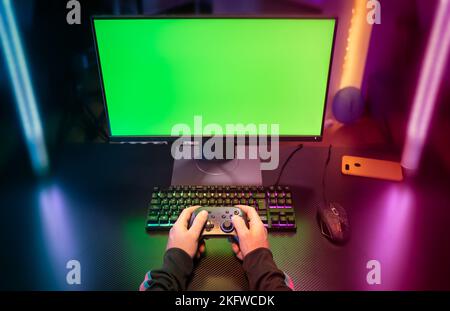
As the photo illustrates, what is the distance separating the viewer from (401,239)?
101 cm

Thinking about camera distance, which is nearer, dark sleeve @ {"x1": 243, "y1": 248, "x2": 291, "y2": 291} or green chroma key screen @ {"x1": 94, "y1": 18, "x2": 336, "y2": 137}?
dark sleeve @ {"x1": 243, "y1": 248, "x2": 291, "y2": 291}

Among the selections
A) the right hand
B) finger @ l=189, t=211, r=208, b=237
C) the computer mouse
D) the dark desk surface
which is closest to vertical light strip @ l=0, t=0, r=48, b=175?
the dark desk surface

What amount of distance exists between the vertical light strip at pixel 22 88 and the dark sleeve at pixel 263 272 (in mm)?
697

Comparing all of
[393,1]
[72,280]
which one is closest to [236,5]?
[393,1]

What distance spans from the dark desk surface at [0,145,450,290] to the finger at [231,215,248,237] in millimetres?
58

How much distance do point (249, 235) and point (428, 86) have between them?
686 mm

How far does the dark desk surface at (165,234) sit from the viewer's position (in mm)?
933

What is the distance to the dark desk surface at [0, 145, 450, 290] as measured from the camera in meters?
0.93

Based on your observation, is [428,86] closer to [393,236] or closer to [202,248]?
[393,236]

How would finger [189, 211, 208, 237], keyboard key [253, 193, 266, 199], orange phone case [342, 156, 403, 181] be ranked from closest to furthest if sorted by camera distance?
finger [189, 211, 208, 237], keyboard key [253, 193, 266, 199], orange phone case [342, 156, 403, 181]

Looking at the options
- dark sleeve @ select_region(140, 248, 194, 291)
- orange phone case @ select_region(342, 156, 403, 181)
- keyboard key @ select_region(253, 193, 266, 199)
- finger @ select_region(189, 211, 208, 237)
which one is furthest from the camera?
orange phone case @ select_region(342, 156, 403, 181)

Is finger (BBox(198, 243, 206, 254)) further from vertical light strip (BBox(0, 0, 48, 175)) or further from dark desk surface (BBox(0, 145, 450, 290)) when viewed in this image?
vertical light strip (BBox(0, 0, 48, 175))

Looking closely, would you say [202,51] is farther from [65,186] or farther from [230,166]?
[65,186]
